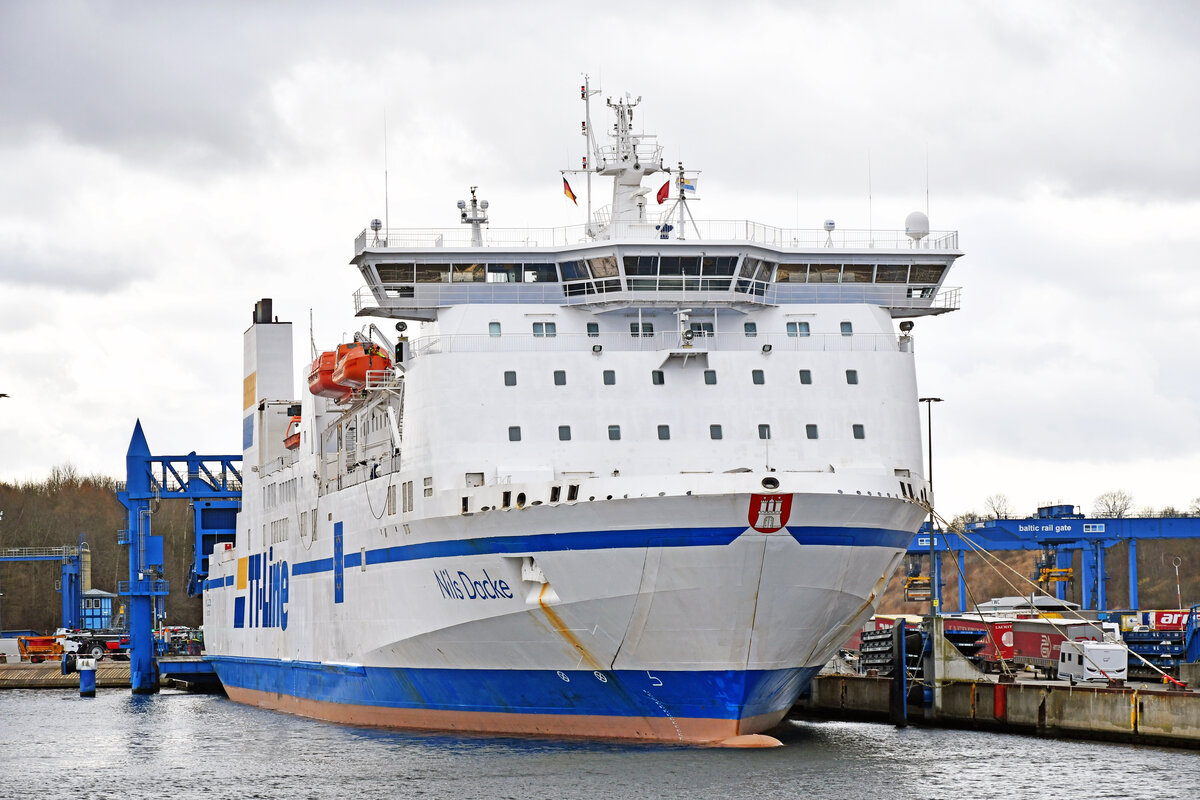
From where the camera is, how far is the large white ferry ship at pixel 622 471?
25531 millimetres

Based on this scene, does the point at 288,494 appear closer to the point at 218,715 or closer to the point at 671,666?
the point at 218,715

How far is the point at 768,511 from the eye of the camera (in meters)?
24.8

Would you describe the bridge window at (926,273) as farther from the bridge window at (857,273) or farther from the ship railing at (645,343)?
the ship railing at (645,343)

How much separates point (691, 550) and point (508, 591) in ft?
12.0

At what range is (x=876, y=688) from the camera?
34.8 meters

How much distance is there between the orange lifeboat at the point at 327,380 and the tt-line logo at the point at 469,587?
6.74 meters

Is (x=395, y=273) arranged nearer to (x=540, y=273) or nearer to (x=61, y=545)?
(x=540, y=273)

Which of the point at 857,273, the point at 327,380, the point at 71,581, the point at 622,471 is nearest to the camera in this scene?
the point at 622,471

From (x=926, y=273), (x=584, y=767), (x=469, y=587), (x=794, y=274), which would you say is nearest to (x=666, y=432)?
(x=469, y=587)

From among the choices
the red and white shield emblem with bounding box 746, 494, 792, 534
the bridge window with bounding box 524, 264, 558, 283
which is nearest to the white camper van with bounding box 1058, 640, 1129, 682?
the red and white shield emblem with bounding box 746, 494, 792, 534

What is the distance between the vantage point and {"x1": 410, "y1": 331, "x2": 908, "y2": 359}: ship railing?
29.2m

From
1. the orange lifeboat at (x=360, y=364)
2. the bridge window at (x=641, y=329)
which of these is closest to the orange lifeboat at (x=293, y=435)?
the orange lifeboat at (x=360, y=364)

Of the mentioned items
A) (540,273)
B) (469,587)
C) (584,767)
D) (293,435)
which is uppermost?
(540,273)

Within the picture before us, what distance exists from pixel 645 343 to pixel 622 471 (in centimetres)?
295
